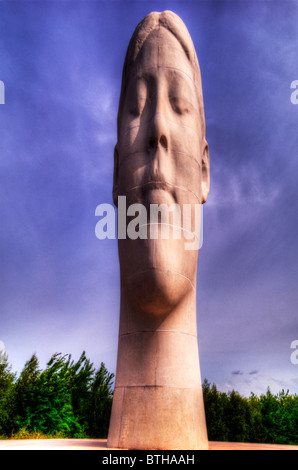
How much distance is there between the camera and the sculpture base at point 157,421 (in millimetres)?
7773

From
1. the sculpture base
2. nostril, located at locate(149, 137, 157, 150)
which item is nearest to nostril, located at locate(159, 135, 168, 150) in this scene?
nostril, located at locate(149, 137, 157, 150)

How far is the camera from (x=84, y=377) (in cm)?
2566

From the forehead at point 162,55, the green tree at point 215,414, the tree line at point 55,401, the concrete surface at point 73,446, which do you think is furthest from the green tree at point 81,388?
the forehead at point 162,55

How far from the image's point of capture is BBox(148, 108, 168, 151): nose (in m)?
9.32

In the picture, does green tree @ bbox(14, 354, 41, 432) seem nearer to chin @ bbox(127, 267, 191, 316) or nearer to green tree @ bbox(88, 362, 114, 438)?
green tree @ bbox(88, 362, 114, 438)

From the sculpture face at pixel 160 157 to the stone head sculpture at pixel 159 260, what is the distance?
0.08 feet

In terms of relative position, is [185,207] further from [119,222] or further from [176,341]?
[176,341]

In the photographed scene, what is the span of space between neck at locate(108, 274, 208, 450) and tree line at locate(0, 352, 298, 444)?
543 inches

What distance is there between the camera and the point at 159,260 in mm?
8438

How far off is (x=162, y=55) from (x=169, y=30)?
45.8 inches

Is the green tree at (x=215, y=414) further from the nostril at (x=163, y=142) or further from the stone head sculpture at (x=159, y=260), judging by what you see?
the nostril at (x=163, y=142)

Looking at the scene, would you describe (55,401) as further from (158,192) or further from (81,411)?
(158,192)

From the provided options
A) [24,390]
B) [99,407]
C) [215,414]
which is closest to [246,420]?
[215,414]
